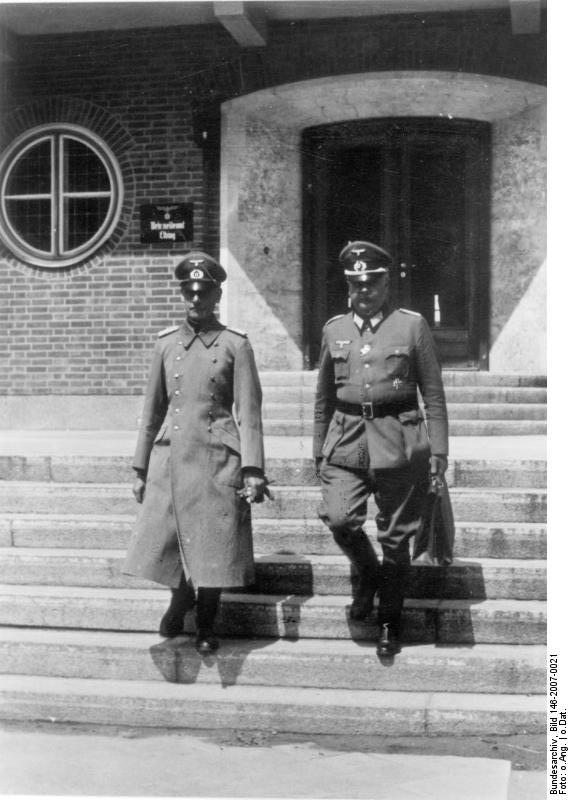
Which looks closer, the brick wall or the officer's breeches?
the officer's breeches

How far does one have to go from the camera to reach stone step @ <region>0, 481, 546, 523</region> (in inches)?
243

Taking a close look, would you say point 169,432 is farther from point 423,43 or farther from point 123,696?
point 423,43

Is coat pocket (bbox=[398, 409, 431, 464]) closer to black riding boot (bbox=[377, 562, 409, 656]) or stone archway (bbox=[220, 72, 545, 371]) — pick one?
black riding boot (bbox=[377, 562, 409, 656])

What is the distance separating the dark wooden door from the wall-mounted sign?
1.20 meters

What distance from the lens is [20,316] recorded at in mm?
10664

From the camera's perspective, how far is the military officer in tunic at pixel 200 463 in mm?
5188

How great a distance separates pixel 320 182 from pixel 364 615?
617 centimetres

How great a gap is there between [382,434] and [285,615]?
1.10 metres

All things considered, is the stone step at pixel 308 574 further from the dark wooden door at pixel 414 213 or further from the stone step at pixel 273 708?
the dark wooden door at pixel 414 213

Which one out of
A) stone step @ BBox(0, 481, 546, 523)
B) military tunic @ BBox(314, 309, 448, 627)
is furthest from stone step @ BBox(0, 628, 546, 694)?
stone step @ BBox(0, 481, 546, 523)

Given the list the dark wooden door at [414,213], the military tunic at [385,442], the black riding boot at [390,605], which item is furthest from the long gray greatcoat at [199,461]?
the dark wooden door at [414,213]

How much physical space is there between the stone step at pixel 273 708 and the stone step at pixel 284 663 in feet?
0.18

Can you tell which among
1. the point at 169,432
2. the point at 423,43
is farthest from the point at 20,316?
the point at 169,432


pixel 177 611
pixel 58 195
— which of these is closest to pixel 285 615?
pixel 177 611
